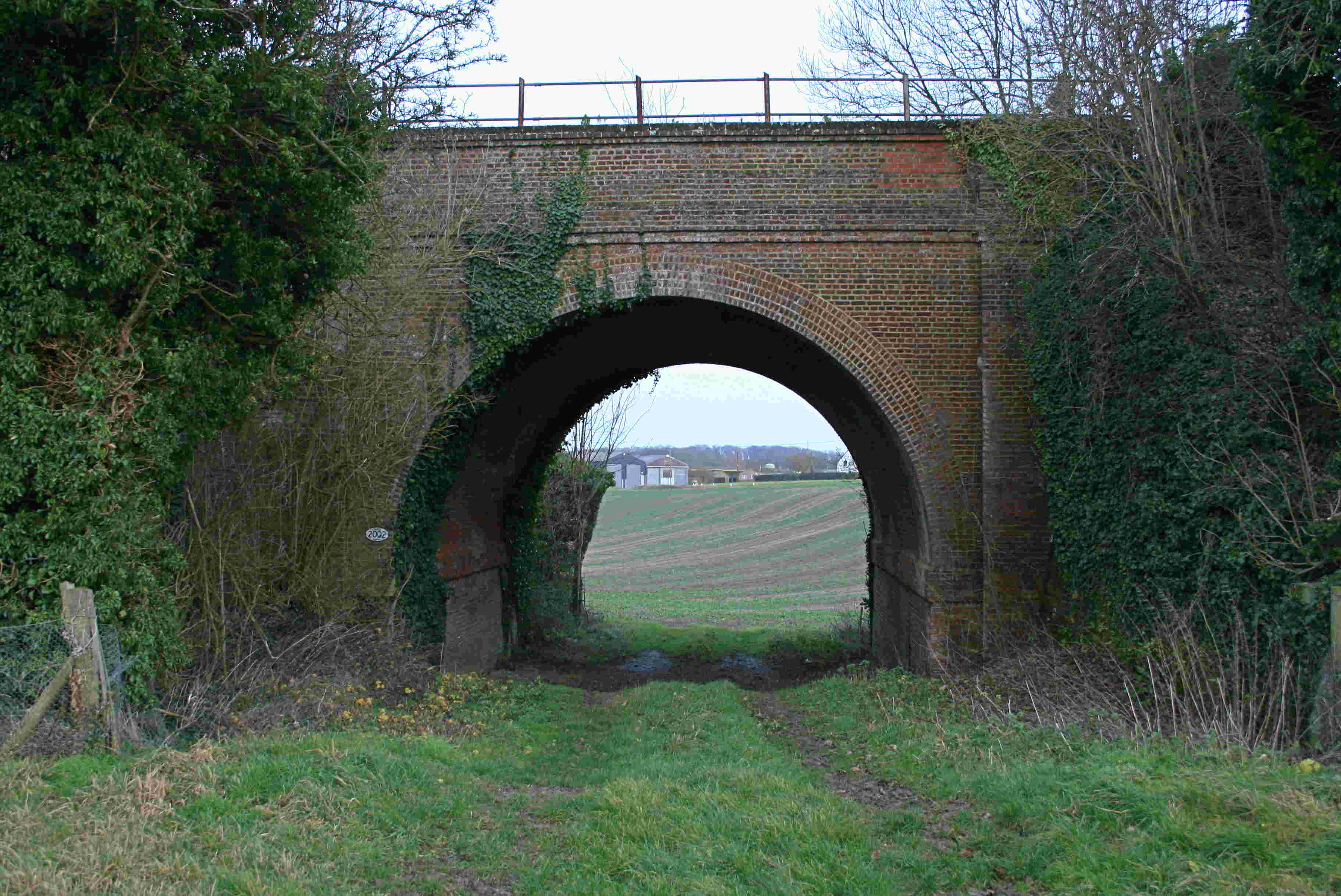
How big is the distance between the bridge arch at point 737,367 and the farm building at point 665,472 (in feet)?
375

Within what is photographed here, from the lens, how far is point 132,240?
682 centimetres

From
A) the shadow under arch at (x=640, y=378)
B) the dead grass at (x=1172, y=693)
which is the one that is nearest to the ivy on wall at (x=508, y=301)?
the shadow under arch at (x=640, y=378)

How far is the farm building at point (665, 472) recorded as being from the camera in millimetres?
132875

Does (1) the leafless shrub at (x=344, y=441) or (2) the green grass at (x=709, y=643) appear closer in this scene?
(1) the leafless shrub at (x=344, y=441)

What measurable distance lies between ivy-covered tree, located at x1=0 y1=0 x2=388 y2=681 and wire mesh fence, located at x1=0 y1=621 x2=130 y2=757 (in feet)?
0.67

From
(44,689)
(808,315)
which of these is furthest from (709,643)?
(44,689)

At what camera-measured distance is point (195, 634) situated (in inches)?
348

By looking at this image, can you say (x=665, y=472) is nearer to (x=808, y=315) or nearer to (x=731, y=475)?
(x=731, y=475)

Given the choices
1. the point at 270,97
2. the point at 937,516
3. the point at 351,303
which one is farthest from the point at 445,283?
the point at 937,516

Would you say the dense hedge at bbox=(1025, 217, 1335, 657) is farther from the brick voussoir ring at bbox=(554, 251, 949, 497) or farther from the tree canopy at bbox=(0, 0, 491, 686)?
the tree canopy at bbox=(0, 0, 491, 686)

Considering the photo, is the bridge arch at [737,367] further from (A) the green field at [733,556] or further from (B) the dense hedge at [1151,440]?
(A) the green field at [733,556]

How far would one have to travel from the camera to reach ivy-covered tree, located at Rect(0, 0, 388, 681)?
21.6 ft

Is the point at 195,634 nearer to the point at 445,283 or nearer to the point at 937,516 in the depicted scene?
the point at 445,283

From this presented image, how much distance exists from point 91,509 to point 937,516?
27.6 ft
